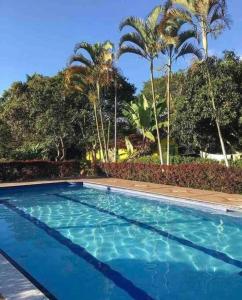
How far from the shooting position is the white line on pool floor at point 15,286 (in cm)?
498

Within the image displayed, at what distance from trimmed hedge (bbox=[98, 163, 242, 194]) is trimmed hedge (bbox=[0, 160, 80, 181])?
3.16 m

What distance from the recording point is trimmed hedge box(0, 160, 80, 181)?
21442 mm

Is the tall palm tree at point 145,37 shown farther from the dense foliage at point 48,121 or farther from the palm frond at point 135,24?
the dense foliage at point 48,121

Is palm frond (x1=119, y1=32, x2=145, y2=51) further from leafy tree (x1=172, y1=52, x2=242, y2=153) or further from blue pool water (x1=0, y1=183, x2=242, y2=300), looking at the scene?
blue pool water (x1=0, y1=183, x2=242, y2=300)

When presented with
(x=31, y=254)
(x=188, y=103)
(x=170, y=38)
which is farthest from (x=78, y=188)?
(x=31, y=254)

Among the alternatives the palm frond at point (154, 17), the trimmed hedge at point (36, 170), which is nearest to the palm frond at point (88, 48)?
the palm frond at point (154, 17)

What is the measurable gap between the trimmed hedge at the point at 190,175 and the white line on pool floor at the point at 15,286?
9189 millimetres

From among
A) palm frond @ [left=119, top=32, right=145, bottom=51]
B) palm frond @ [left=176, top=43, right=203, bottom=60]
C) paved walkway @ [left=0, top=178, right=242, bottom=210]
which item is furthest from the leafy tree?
paved walkway @ [left=0, top=178, right=242, bottom=210]

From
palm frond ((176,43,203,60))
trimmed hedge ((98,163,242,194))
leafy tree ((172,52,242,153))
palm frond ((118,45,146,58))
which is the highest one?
palm frond ((118,45,146,58))

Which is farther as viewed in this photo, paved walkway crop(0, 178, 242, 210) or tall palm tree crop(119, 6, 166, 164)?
tall palm tree crop(119, 6, 166, 164)

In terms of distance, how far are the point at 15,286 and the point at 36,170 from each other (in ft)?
56.4

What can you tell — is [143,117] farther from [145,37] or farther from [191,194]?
[191,194]

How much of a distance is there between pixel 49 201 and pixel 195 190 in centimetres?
523

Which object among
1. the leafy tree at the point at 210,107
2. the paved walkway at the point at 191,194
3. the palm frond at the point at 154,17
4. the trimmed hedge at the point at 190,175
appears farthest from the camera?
the leafy tree at the point at 210,107
